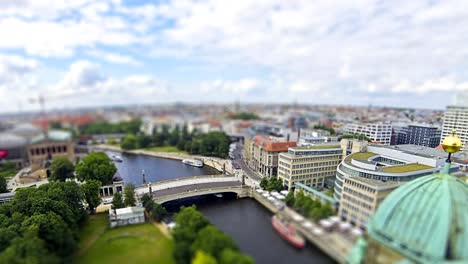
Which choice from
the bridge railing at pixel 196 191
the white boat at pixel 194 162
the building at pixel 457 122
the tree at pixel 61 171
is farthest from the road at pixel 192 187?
the building at pixel 457 122

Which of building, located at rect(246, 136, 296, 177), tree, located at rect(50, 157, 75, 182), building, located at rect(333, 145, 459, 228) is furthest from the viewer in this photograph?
building, located at rect(246, 136, 296, 177)

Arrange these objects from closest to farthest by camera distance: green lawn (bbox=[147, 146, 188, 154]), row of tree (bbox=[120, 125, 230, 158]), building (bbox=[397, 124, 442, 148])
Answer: building (bbox=[397, 124, 442, 148]) → row of tree (bbox=[120, 125, 230, 158]) → green lawn (bbox=[147, 146, 188, 154])

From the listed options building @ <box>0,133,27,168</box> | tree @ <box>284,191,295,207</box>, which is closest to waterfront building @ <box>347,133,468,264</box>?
tree @ <box>284,191,295,207</box>

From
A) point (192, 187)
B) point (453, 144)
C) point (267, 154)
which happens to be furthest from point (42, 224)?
point (453, 144)

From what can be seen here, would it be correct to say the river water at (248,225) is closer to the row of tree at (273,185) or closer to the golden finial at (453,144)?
the row of tree at (273,185)

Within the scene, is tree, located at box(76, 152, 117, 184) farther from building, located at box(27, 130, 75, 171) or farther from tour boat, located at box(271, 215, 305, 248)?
tour boat, located at box(271, 215, 305, 248)

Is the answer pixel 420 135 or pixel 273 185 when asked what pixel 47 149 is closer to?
pixel 273 185
